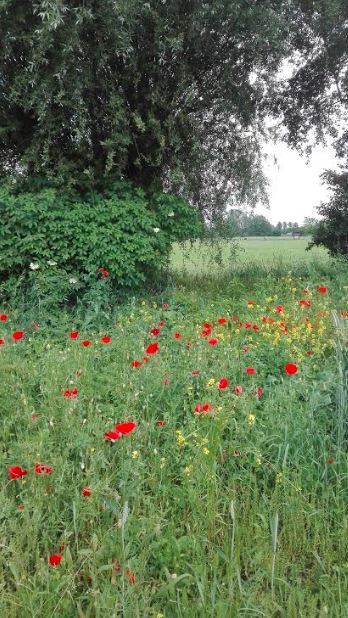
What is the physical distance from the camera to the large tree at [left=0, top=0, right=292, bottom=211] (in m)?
5.36

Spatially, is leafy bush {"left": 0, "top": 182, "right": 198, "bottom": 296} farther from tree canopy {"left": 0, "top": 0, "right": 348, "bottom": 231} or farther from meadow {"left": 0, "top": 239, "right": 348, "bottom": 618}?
meadow {"left": 0, "top": 239, "right": 348, "bottom": 618}

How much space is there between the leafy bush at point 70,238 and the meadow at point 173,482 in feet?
5.73

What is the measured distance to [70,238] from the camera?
5.70m

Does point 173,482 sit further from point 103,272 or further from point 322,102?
point 322,102

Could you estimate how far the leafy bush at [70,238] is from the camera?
217 inches

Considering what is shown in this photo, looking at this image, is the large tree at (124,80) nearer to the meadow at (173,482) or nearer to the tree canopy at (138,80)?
the tree canopy at (138,80)

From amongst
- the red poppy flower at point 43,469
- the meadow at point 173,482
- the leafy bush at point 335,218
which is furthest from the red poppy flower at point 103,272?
the leafy bush at point 335,218

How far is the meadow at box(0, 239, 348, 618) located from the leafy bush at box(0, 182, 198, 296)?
1.75m

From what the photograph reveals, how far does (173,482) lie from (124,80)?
5634mm

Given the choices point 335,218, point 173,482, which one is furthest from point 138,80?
point 173,482

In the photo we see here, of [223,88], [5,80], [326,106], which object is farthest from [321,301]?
[326,106]

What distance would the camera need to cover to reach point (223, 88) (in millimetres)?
7211

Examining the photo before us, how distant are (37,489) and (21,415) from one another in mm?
811

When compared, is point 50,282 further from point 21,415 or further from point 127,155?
point 21,415
